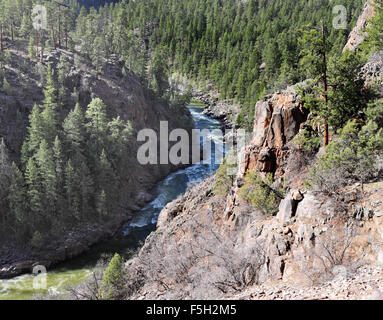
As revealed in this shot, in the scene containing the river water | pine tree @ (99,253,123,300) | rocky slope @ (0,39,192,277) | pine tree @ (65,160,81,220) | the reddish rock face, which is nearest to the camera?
pine tree @ (99,253,123,300)

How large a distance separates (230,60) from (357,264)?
9801 centimetres

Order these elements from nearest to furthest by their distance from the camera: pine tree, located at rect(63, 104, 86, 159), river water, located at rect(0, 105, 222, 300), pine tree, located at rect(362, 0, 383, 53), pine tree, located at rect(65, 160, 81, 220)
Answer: pine tree, located at rect(362, 0, 383, 53) < river water, located at rect(0, 105, 222, 300) < pine tree, located at rect(65, 160, 81, 220) < pine tree, located at rect(63, 104, 86, 159)

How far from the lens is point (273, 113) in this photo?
21.8m

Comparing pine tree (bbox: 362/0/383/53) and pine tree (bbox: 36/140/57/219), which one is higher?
pine tree (bbox: 362/0/383/53)

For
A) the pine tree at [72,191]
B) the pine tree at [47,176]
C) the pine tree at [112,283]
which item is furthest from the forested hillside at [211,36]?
the pine tree at [112,283]

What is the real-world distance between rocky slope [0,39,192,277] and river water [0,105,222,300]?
1.40m

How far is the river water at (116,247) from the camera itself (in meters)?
31.4

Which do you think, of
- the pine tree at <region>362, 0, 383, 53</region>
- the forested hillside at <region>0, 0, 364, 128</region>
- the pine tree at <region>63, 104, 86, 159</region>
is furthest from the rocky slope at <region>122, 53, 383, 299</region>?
the forested hillside at <region>0, 0, 364, 128</region>

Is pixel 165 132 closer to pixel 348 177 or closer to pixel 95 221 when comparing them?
pixel 95 221

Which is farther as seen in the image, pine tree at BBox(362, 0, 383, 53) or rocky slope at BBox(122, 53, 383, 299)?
pine tree at BBox(362, 0, 383, 53)

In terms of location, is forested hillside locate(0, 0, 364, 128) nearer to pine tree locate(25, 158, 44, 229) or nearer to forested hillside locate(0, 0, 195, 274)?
forested hillside locate(0, 0, 195, 274)

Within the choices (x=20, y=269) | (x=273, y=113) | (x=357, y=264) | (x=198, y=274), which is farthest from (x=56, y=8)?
(x=357, y=264)

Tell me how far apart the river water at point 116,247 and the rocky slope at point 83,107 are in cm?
140

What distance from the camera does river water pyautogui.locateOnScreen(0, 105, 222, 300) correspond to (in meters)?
31.4
